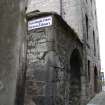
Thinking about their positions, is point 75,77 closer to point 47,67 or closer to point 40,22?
point 47,67

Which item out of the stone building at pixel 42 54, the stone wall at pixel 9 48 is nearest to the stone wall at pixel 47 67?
the stone building at pixel 42 54

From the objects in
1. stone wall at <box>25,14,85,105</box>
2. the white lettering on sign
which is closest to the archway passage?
stone wall at <box>25,14,85,105</box>

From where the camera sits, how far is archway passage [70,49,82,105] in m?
7.57

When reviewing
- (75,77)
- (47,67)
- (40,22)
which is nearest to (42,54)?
(47,67)

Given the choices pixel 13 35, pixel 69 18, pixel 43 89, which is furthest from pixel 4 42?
pixel 69 18

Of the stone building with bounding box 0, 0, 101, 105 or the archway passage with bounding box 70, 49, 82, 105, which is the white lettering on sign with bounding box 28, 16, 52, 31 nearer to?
the stone building with bounding box 0, 0, 101, 105

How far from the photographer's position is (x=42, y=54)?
522 cm

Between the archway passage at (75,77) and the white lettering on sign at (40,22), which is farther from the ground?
the white lettering on sign at (40,22)

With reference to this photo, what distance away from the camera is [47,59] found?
16.7 ft

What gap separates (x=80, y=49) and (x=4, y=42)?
257 inches

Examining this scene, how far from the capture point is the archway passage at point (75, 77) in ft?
24.8

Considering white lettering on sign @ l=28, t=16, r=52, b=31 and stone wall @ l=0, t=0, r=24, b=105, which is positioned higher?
white lettering on sign @ l=28, t=16, r=52, b=31

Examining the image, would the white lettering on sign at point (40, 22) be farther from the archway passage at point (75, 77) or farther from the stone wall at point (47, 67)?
the archway passage at point (75, 77)

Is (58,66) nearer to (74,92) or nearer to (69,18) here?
(74,92)
